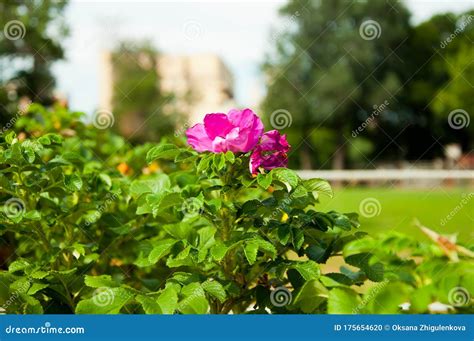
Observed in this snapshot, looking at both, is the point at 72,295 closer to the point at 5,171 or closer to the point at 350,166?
the point at 5,171

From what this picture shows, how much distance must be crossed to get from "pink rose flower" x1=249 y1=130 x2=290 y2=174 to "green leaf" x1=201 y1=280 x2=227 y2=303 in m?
0.32

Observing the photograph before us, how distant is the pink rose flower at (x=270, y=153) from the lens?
5.45ft

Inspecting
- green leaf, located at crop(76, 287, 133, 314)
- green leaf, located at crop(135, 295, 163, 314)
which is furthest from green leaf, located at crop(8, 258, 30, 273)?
green leaf, located at crop(135, 295, 163, 314)

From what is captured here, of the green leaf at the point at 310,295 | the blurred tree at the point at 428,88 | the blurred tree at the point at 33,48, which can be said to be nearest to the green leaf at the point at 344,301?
the green leaf at the point at 310,295

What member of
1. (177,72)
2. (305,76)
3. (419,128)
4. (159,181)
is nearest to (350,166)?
(419,128)

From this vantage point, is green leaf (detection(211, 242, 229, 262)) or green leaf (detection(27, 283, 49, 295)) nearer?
green leaf (detection(211, 242, 229, 262))

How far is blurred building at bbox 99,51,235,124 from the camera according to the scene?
37781 mm

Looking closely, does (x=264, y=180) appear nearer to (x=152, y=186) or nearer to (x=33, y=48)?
(x=152, y=186)

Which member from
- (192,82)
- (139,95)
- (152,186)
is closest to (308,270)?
(152,186)

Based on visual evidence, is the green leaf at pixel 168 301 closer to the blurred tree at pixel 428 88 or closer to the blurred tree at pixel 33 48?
the blurred tree at pixel 33 48

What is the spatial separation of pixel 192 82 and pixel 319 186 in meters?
41.0

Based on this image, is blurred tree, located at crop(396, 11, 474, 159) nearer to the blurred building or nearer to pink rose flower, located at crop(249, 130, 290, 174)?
the blurred building

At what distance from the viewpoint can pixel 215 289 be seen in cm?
159

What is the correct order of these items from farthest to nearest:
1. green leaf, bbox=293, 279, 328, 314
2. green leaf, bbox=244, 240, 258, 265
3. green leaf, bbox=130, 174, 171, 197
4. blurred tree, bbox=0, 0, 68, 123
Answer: blurred tree, bbox=0, 0, 68, 123 < green leaf, bbox=130, 174, 171, 197 < green leaf, bbox=244, 240, 258, 265 < green leaf, bbox=293, 279, 328, 314
